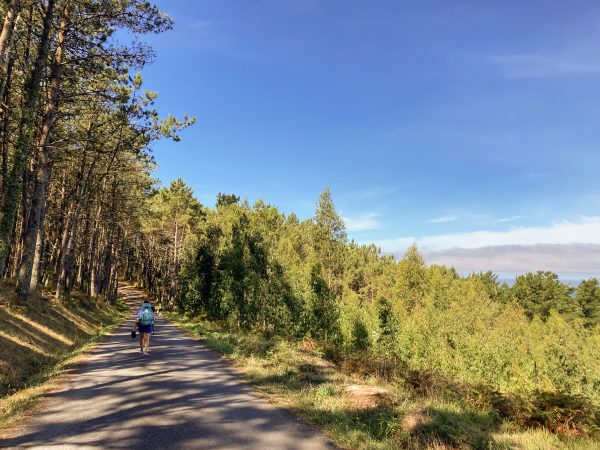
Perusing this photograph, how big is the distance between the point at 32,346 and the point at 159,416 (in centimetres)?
839

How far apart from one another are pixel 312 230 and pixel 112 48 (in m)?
52.4

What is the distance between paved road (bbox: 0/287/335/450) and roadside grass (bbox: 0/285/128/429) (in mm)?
495

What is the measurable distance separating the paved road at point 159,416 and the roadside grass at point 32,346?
495 millimetres

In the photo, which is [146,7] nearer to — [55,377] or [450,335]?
[55,377]

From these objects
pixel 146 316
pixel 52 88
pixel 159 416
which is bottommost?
pixel 159 416

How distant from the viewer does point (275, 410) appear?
7.54 metres

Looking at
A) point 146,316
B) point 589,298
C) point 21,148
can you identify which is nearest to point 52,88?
point 21,148

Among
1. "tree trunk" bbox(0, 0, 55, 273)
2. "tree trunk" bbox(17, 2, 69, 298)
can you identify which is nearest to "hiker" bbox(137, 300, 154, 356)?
"tree trunk" bbox(0, 0, 55, 273)

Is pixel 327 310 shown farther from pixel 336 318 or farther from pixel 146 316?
pixel 146 316

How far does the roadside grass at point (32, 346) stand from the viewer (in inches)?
311

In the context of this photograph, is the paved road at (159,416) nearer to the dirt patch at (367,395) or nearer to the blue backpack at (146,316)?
the dirt patch at (367,395)

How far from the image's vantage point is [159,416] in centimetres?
671

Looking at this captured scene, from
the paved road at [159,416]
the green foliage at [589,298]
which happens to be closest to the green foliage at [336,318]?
the paved road at [159,416]

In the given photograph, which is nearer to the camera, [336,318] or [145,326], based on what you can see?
[145,326]
